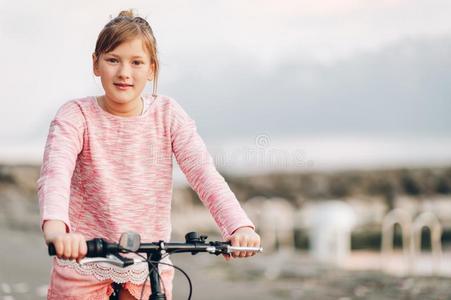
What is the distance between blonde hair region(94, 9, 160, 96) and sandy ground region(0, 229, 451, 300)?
4147 mm

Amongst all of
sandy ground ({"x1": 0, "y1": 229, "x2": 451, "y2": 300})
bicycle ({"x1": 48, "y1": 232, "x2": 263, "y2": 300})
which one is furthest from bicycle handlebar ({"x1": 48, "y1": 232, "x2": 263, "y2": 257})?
sandy ground ({"x1": 0, "y1": 229, "x2": 451, "y2": 300})

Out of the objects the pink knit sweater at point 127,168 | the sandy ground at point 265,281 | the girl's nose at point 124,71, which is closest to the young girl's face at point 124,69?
the girl's nose at point 124,71

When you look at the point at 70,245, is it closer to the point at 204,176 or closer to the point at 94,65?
the point at 204,176

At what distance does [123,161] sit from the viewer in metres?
3.16

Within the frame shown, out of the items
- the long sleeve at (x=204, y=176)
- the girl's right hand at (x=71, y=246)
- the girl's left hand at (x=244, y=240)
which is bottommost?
the girl's right hand at (x=71, y=246)

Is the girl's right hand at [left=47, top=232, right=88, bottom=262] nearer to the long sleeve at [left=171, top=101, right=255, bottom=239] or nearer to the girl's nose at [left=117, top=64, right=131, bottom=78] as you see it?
the long sleeve at [left=171, top=101, right=255, bottom=239]

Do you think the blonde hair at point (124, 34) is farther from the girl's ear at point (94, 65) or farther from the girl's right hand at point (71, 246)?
the girl's right hand at point (71, 246)

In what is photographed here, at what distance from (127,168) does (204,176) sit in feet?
0.86

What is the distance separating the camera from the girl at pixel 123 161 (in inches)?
122

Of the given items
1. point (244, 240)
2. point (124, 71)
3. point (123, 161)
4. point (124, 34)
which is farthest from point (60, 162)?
point (244, 240)

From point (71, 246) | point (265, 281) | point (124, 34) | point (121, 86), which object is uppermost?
point (124, 34)

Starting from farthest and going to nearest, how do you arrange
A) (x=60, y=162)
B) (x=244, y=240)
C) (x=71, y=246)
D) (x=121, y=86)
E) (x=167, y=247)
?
(x=121, y=86) → (x=60, y=162) → (x=244, y=240) → (x=167, y=247) → (x=71, y=246)

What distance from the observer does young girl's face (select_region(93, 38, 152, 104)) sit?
3.09 metres

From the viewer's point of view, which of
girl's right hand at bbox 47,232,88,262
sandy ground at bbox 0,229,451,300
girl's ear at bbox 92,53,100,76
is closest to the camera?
girl's right hand at bbox 47,232,88,262
